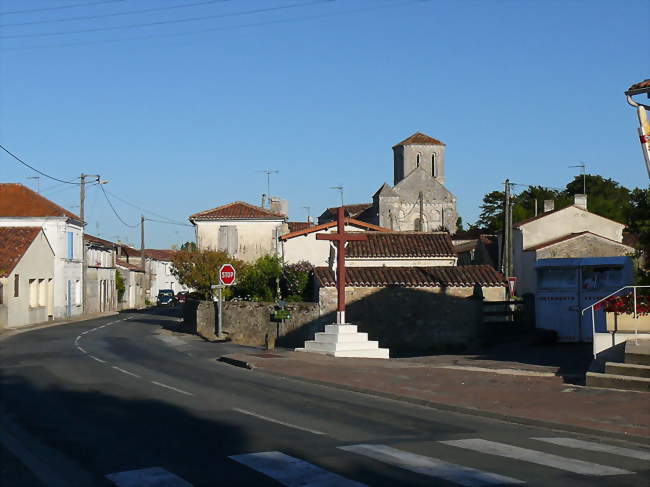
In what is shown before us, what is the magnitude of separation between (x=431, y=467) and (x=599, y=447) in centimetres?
294

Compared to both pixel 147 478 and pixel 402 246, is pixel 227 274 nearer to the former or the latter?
pixel 402 246

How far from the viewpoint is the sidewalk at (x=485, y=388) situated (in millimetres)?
12656

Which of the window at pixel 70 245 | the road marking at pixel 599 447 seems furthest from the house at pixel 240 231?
the road marking at pixel 599 447

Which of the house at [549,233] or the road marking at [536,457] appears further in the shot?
the house at [549,233]

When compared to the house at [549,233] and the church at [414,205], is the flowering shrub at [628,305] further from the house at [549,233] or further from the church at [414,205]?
the church at [414,205]

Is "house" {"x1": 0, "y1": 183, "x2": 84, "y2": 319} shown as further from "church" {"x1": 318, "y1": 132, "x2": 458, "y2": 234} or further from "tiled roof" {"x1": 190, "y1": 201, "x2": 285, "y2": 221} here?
"church" {"x1": 318, "y1": 132, "x2": 458, "y2": 234}

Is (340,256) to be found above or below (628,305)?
above

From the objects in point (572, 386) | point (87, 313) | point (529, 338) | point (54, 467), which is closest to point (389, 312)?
point (529, 338)

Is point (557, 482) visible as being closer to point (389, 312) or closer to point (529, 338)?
point (529, 338)

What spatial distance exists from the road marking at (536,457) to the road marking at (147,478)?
3.84 meters

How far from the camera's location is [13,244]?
4553 centimetres

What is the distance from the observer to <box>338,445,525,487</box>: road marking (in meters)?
8.36

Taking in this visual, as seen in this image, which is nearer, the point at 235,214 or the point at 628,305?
the point at 628,305

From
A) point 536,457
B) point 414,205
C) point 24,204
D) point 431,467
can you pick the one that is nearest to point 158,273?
point 414,205
